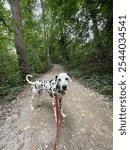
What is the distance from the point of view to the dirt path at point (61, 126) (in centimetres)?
375

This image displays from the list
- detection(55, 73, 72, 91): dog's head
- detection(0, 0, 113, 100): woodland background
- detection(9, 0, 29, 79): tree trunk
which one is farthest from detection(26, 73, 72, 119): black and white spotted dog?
detection(9, 0, 29, 79): tree trunk

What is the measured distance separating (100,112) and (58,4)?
9532 millimetres

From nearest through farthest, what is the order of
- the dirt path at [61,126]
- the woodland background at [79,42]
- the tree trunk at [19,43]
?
the dirt path at [61,126] < the woodland background at [79,42] < the tree trunk at [19,43]

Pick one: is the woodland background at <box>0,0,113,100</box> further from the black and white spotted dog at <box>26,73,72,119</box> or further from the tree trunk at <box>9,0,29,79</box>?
the black and white spotted dog at <box>26,73,72,119</box>

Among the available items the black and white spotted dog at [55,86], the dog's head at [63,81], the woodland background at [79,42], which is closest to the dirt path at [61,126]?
the black and white spotted dog at [55,86]

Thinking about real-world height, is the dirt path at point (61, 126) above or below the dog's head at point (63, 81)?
below

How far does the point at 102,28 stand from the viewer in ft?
29.5

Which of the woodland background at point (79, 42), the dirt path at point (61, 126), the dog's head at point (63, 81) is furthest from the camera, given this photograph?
the woodland background at point (79, 42)

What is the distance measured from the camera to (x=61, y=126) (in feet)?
13.7

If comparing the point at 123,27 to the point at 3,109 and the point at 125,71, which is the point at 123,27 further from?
the point at 3,109

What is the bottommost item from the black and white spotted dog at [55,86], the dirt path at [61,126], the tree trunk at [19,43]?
the dirt path at [61,126]

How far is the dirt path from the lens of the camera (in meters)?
3.75

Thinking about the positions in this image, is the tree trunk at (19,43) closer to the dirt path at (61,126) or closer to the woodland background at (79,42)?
the woodland background at (79,42)

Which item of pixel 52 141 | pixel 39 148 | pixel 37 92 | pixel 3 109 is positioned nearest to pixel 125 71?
pixel 52 141
